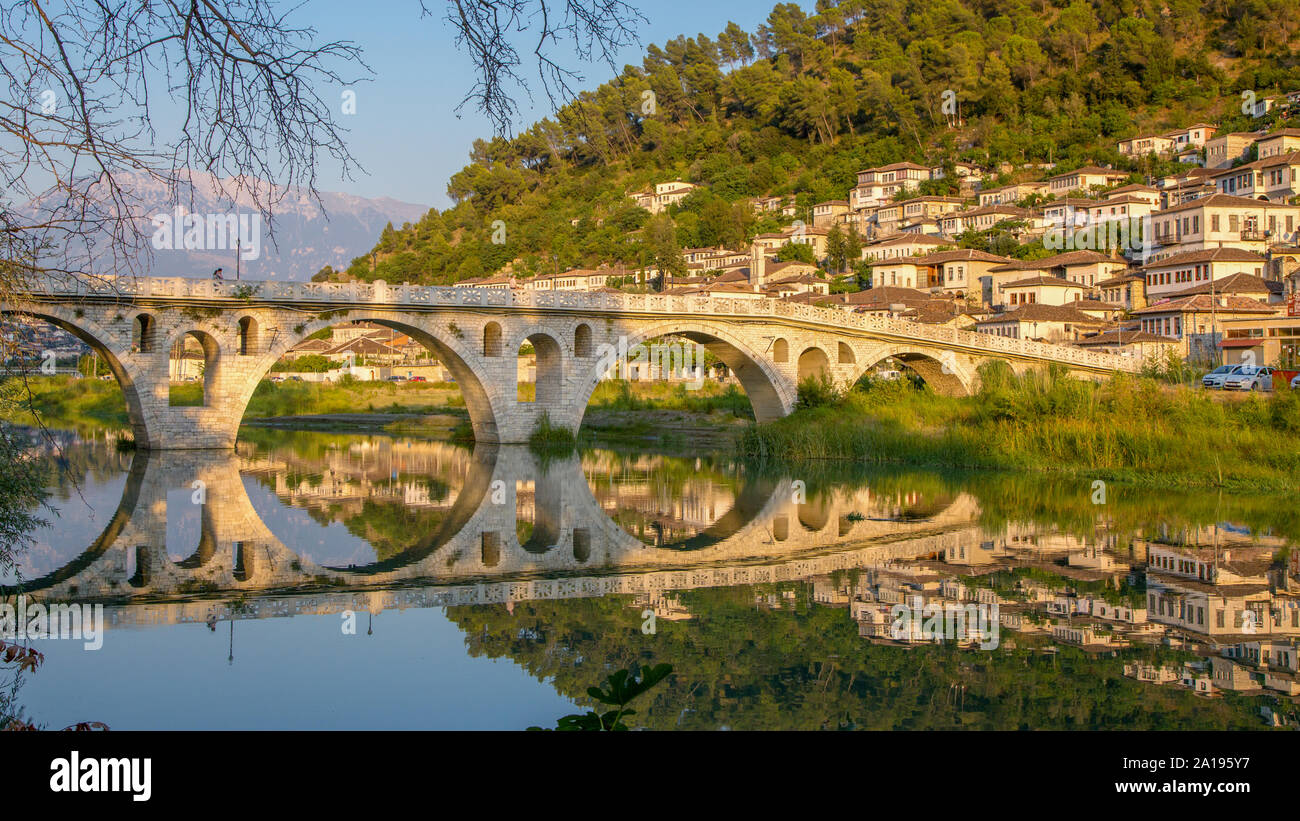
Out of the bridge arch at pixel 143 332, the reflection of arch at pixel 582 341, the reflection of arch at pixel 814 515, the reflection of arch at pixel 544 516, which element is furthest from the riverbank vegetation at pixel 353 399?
the reflection of arch at pixel 814 515

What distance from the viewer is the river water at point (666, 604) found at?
7.69 m

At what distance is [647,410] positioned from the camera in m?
42.7

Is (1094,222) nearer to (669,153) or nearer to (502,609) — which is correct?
(669,153)

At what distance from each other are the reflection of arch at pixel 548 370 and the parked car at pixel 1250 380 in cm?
1932

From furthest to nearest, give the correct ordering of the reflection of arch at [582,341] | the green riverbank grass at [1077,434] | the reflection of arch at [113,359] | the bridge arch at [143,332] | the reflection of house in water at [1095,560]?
the reflection of arch at [582,341] < the bridge arch at [143,332] < the reflection of arch at [113,359] < the green riverbank grass at [1077,434] < the reflection of house in water at [1095,560]

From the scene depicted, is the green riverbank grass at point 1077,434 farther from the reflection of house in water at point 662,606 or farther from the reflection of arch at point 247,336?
the reflection of house in water at point 662,606

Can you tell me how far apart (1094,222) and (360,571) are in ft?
209

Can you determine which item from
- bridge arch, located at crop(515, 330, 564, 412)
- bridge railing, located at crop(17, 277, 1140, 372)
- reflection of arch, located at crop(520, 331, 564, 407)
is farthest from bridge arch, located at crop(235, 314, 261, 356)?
reflection of arch, located at crop(520, 331, 564, 407)

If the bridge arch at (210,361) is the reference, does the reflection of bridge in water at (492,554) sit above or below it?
below

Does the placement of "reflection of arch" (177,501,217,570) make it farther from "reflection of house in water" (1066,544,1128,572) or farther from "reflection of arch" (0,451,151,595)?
"reflection of house in water" (1066,544,1128,572)

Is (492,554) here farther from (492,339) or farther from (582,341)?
(582,341)

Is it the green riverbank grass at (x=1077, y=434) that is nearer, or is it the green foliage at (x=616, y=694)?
the green foliage at (x=616, y=694)
